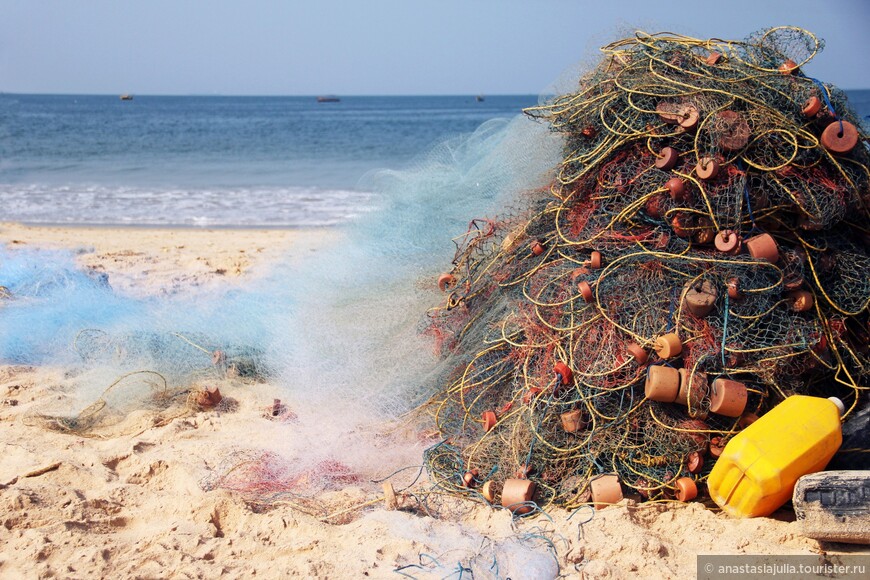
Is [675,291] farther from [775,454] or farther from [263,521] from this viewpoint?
[263,521]

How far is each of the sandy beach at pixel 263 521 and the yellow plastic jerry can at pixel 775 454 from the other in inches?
3.9

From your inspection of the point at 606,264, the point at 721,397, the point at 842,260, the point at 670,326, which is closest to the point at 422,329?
the point at 606,264

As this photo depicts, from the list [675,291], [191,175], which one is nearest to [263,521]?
[675,291]

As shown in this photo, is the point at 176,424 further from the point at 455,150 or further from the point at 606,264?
the point at 455,150

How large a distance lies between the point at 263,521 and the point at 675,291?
75.2 inches

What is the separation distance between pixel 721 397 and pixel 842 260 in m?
0.96

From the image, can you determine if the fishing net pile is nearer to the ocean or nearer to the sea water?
the ocean

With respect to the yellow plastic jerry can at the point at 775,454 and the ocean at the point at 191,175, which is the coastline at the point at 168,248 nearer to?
the ocean at the point at 191,175

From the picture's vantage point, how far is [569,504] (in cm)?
295

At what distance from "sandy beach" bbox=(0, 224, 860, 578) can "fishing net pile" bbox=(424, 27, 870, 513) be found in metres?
0.24

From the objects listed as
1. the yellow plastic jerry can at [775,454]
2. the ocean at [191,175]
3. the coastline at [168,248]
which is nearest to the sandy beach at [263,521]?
the yellow plastic jerry can at [775,454]

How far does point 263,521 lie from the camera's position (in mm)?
2869

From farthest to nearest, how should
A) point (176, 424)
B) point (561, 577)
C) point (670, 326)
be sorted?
point (176, 424) < point (670, 326) < point (561, 577)

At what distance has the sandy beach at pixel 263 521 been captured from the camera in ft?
8.38
